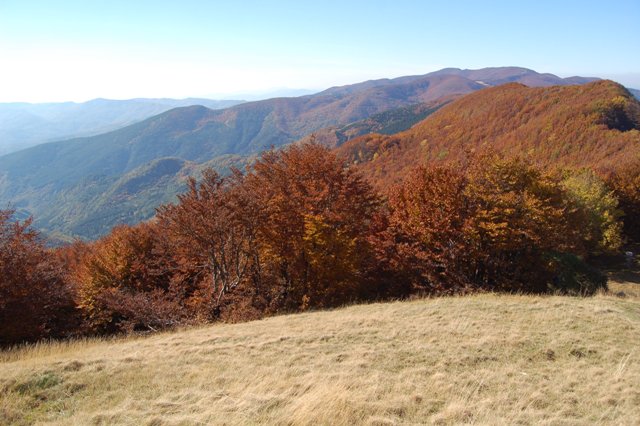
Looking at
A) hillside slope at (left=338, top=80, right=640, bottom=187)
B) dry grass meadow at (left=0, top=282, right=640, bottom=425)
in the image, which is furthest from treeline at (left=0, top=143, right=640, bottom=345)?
hillside slope at (left=338, top=80, right=640, bottom=187)

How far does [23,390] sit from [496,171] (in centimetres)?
2365

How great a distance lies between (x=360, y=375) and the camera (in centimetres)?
824

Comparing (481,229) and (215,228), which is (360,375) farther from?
(481,229)

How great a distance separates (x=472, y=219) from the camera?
20.8 meters

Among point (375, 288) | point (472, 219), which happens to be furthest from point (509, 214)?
point (375, 288)

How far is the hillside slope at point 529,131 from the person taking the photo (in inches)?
3275

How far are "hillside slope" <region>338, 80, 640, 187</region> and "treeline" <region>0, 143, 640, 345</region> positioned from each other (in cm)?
3563

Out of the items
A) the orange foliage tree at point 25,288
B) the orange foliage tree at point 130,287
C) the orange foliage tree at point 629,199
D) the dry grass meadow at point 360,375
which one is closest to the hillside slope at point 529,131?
the orange foliage tree at point 629,199

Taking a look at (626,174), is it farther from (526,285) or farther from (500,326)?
(500,326)

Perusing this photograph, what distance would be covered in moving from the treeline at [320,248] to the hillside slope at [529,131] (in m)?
35.6

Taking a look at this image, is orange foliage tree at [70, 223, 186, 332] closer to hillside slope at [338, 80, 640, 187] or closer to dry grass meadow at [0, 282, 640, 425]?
dry grass meadow at [0, 282, 640, 425]

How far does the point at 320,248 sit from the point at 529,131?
11657cm

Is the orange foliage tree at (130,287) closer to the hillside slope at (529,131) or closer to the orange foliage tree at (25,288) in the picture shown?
the orange foliage tree at (25,288)

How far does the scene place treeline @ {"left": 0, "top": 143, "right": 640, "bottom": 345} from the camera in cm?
2039
